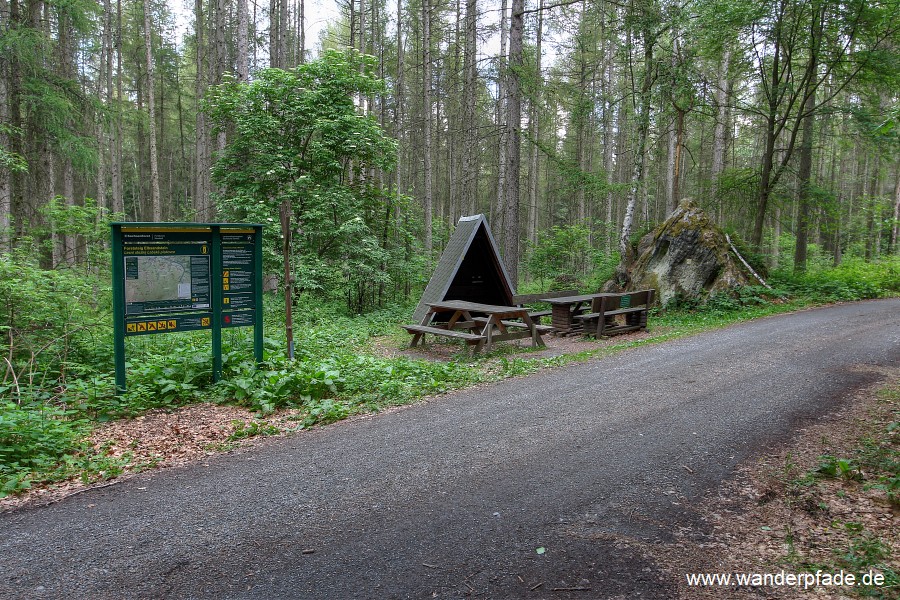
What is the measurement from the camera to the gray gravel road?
2.77m

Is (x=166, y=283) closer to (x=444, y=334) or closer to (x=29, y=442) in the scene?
(x=29, y=442)

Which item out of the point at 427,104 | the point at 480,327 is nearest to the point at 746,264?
the point at 480,327

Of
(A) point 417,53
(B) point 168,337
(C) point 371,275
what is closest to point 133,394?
(B) point 168,337

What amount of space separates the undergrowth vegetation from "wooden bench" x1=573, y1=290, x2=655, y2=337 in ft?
5.55

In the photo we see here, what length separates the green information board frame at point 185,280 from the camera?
6.00 m

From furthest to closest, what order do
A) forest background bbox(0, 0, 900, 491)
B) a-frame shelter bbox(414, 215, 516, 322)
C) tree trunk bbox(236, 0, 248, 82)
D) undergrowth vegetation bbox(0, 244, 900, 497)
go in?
tree trunk bbox(236, 0, 248, 82) < a-frame shelter bbox(414, 215, 516, 322) < forest background bbox(0, 0, 900, 491) < undergrowth vegetation bbox(0, 244, 900, 497)

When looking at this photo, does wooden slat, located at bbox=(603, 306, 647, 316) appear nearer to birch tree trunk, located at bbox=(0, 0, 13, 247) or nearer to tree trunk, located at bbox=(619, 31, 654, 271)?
tree trunk, located at bbox=(619, 31, 654, 271)

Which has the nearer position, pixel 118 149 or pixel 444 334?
pixel 444 334

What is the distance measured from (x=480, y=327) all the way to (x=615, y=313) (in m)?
3.24

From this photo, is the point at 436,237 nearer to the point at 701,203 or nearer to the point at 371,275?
the point at 371,275

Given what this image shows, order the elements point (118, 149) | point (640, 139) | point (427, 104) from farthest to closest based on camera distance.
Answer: point (118, 149), point (427, 104), point (640, 139)

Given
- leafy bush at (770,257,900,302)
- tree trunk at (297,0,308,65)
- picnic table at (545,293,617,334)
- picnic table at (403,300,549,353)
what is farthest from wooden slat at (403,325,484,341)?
tree trunk at (297,0,308,65)

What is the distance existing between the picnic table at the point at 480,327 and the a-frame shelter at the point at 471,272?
75 cm

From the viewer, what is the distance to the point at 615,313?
37.9 ft
